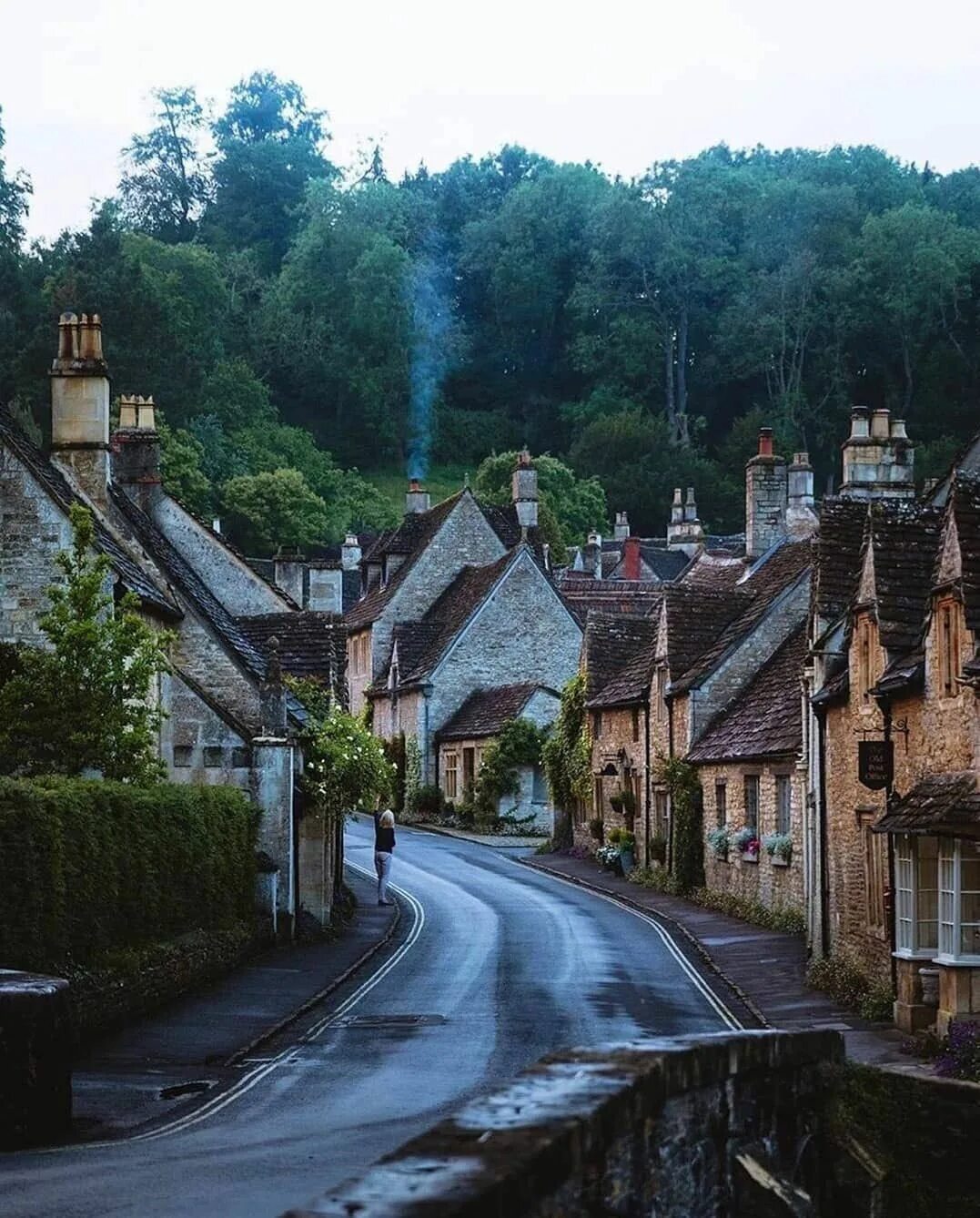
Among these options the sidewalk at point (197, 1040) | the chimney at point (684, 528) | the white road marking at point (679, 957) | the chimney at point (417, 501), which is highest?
the chimney at point (684, 528)

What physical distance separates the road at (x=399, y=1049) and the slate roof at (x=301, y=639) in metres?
5.38

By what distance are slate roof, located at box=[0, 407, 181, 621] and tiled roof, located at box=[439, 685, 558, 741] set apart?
31524mm

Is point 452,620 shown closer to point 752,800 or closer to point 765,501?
point 765,501

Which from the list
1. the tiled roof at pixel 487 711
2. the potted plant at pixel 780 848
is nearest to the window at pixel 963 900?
the potted plant at pixel 780 848

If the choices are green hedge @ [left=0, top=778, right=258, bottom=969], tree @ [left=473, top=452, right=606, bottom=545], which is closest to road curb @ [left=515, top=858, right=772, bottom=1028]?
green hedge @ [left=0, top=778, right=258, bottom=969]

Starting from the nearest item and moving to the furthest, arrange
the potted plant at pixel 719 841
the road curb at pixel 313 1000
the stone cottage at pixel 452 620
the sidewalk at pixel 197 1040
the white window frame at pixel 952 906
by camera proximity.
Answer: the sidewalk at pixel 197 1040 < the road curb at pixel 313 1000 < the white window frame at pixel 952 906 < the potted plant at pixel 719 841 < the stone cottage at pixel 452 620

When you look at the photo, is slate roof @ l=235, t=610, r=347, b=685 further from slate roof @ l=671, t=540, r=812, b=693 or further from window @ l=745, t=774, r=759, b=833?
window @ l=745, t=774, r=759, b=833

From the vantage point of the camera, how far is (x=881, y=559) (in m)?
27.9

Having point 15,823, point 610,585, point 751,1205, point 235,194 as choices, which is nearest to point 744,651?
point 15,823

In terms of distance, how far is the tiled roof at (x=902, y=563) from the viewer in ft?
88.5

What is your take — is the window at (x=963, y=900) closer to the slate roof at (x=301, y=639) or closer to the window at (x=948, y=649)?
the window at (x=948, y=649)

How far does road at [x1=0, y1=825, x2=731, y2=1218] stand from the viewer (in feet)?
45.1

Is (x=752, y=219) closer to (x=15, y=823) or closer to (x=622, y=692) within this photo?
(x=622, y=692)

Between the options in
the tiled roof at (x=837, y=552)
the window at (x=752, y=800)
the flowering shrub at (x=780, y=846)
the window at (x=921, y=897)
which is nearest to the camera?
the window at (x=921, y=897)
